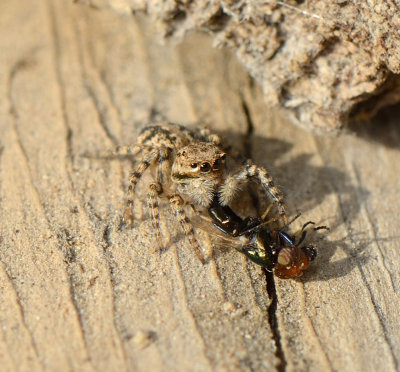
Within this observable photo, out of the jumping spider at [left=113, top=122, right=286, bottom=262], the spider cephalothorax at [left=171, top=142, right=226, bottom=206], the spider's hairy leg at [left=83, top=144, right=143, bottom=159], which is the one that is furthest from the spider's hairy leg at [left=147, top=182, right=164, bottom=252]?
the spider's hairy leg at [left=83, top=144, right=143, bottom=159]

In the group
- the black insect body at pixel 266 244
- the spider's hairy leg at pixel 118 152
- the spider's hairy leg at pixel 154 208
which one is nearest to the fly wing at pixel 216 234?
the black insect body at pixel 266 244

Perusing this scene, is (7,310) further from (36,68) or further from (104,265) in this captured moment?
(36,68)

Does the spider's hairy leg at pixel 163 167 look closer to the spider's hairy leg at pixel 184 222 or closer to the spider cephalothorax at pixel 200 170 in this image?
the spider cephalothorax at pixel 200 170

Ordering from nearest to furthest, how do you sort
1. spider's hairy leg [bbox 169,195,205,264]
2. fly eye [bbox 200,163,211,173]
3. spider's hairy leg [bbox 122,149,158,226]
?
spider's hairy leg [bbox 169,195,205,264] < spider's hairy leg [bbox 122,149,158,226] < fly eye [bbox 200,163,211,173]

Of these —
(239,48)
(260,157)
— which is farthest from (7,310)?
(239,48)

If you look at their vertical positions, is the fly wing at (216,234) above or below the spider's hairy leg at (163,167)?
above

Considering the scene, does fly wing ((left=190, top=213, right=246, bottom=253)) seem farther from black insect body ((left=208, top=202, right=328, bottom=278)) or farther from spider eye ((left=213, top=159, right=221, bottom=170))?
spider eye ((left=213, top=159, right=221, bottom=170))
